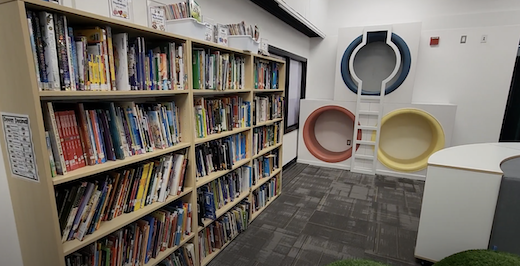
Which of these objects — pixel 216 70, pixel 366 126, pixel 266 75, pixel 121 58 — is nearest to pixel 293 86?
pixel 366 126

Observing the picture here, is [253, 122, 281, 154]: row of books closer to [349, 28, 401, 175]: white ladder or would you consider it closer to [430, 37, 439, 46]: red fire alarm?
[349, 28, 401, 175]: white ladder

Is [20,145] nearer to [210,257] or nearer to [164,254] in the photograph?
[164,254]

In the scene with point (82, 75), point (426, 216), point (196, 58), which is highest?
point (196, 58)

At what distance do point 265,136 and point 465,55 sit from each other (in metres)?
3.44

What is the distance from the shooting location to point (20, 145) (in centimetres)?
109

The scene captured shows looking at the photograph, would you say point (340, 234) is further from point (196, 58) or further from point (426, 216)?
point (196, 58)

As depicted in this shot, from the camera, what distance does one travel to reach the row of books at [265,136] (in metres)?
2.63

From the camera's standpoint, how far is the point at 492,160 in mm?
2039

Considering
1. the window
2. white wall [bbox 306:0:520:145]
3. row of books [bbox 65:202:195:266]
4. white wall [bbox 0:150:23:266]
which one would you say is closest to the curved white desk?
row of books [bbox 65:202:195:266]

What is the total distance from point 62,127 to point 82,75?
25 cm

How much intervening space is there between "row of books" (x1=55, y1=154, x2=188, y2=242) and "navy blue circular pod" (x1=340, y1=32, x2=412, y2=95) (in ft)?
10.9

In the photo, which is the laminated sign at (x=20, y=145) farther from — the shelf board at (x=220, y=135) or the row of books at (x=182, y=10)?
the row of books at (x=182, y=10)

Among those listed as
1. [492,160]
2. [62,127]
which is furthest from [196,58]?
[492,160]

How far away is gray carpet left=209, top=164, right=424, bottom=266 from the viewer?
85.8 inches
